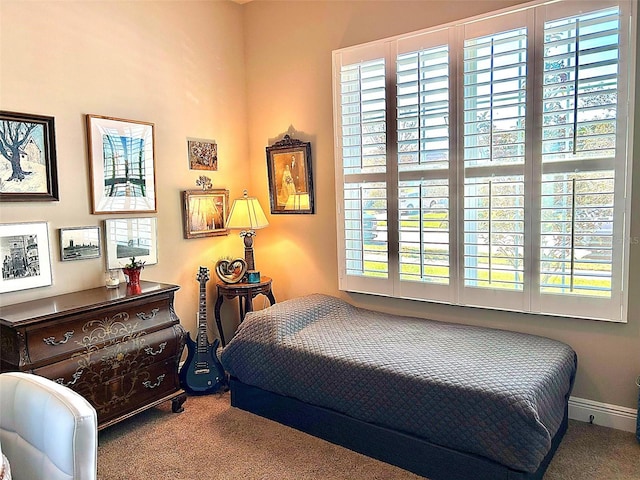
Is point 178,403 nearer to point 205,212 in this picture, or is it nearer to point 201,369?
point 201,369

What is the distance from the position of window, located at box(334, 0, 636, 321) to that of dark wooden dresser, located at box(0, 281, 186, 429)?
4.71 feet

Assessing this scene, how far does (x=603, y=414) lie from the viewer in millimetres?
2674

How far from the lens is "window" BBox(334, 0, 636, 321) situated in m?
2.49

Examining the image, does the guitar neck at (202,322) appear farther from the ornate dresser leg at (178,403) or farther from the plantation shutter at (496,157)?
the plantation shutter at (496,157)

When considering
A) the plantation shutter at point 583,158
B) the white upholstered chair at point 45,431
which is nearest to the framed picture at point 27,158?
the white upholstered chair at point 45,431

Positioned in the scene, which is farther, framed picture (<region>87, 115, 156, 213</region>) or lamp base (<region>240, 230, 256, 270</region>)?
lamp base (<region>240, 230, 256, 270</region>)

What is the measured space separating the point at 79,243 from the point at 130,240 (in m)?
0.35

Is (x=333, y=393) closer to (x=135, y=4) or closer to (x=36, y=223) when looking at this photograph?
(x=36, y=223)

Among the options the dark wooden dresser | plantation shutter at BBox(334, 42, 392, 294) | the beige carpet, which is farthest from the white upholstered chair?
plantation shutter at BBox(334, 42, 392, 294)

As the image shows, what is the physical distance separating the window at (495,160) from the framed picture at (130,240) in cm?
138

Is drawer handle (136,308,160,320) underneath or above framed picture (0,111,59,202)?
underneath

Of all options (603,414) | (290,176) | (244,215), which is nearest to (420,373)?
(603,414)

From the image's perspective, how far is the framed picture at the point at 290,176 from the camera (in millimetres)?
3680

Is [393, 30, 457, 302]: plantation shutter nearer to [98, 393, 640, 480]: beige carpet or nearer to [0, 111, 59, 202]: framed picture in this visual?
[98, 393, 640, 480]: beige carpet
